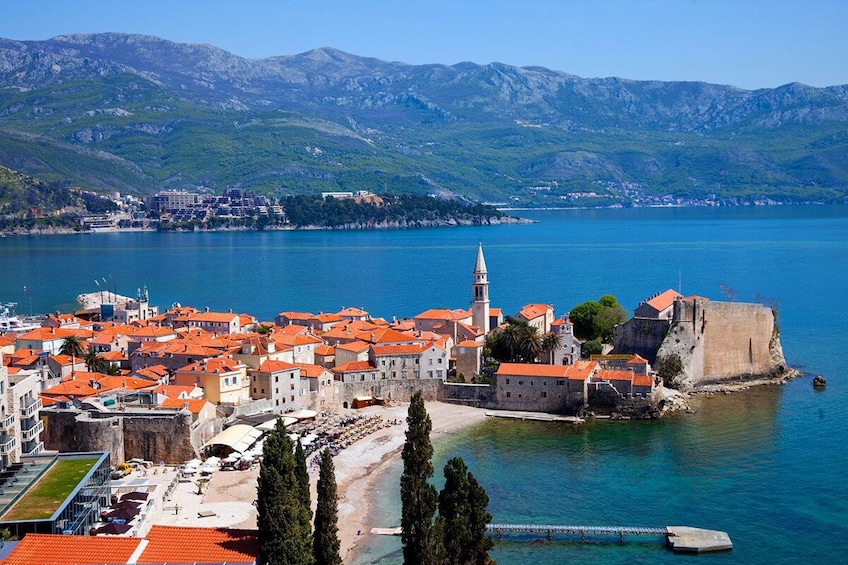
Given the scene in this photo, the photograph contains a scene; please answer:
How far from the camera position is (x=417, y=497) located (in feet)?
74.1

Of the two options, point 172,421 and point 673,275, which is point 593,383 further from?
point 673,275

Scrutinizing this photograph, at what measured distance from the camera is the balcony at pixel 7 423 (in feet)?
88.3

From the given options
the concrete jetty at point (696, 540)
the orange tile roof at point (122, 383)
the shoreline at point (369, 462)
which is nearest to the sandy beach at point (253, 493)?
the shoreline at point (369, 462)

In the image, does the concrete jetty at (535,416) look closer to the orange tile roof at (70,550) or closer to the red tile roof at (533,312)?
the red tile roof at (533,312)

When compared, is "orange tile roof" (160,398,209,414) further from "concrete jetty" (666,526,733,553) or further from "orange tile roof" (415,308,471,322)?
"orange tile roof" (415,308,471,322)

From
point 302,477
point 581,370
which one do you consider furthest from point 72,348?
point 302,477

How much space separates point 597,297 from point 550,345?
4254 cm

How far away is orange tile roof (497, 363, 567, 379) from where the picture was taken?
137ft

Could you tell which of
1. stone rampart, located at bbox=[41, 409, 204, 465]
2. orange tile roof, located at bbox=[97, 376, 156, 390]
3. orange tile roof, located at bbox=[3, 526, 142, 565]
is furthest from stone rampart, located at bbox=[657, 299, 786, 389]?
orange tile roof, located at bbox=[3, 526, 142, 565]

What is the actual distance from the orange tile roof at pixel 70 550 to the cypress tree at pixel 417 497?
6.33 m

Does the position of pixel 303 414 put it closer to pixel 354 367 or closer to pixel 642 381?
pixel 354 367

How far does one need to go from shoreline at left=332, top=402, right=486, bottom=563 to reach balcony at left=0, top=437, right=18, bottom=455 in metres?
9.94

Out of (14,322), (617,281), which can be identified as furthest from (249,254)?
(14,322)

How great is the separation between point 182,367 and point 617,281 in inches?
2692
